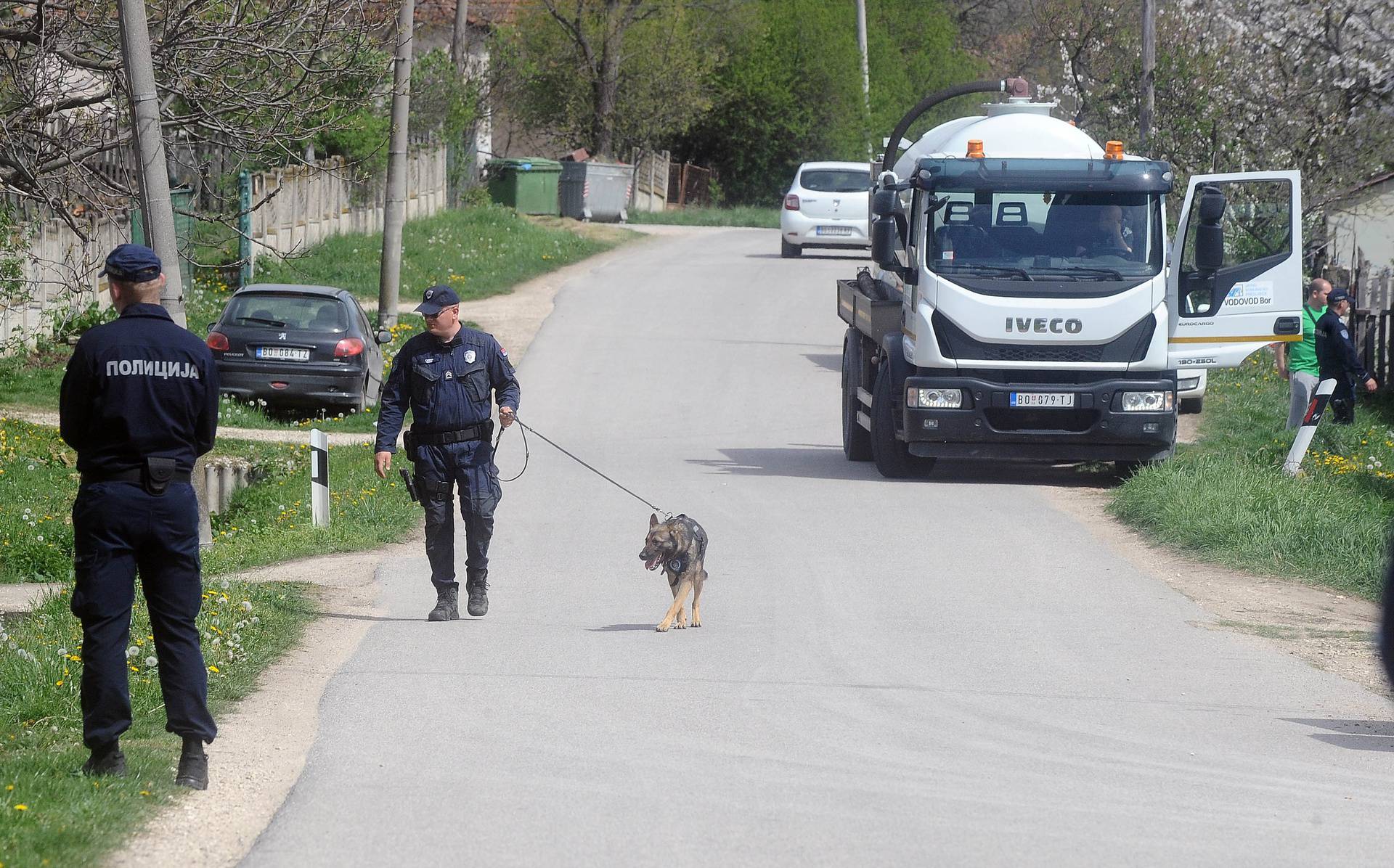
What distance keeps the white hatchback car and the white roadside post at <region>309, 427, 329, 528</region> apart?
24.4 m

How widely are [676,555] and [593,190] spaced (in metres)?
36.8

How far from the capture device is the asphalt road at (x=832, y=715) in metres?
5.48

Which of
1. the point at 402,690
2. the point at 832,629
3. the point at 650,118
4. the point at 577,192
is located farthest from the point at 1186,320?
the point at 650,118

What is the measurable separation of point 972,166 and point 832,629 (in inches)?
260

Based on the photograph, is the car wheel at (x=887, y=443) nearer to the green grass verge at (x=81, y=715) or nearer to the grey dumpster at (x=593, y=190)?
the green grass verge at (x=81, y=715)

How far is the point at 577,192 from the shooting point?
45.1 meters

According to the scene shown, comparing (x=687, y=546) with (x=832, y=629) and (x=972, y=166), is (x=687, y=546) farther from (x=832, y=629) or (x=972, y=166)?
(x=972, y=166)

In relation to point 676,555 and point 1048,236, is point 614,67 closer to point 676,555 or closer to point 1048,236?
point 1048,236

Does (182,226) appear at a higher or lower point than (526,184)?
lower

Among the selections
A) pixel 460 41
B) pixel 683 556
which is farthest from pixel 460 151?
pixel 683 556

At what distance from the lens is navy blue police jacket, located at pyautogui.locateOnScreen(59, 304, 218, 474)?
18.6ft

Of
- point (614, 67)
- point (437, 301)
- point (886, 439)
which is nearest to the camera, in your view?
point (437, 301)

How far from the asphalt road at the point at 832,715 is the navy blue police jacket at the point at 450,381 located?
1.09 metres

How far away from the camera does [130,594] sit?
5734 millimetres
